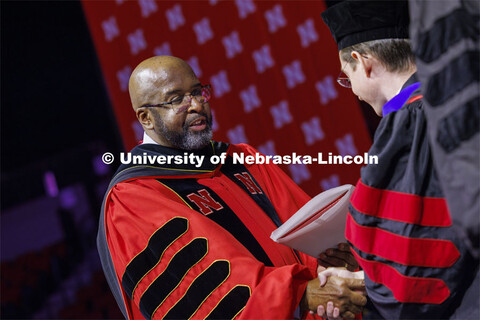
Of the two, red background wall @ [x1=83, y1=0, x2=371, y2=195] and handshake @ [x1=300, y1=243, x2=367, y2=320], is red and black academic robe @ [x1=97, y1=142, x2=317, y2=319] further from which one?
red background wall @ [x1=83, y1=0, x2=371, y2=195]

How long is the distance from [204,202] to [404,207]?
3.62 feet

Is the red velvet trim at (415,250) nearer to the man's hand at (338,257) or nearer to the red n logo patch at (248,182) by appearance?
the man's hand at (338,257)

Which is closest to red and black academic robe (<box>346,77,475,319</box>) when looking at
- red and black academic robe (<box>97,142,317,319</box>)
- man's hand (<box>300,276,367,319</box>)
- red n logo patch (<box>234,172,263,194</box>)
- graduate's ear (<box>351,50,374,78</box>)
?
graduate's ear (<box>351,50,374,78</box>)

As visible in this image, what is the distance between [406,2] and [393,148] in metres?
0.48

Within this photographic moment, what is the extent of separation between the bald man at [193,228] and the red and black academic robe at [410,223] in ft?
1.51

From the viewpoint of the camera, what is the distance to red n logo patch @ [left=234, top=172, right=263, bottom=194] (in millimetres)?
2459

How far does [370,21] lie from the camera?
149 centimetres

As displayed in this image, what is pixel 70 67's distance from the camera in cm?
791

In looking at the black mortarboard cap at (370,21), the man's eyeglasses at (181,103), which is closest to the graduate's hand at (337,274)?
the black mortarboard cap at (370,21)

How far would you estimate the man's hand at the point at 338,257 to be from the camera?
2049 mm

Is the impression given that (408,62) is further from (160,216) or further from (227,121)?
(227,121)

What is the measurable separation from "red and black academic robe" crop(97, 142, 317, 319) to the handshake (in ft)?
0.18

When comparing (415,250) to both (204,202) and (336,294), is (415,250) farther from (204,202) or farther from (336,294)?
(204,202)

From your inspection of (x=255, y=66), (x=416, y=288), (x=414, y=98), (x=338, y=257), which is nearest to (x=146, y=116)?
(x=338, y=257)
